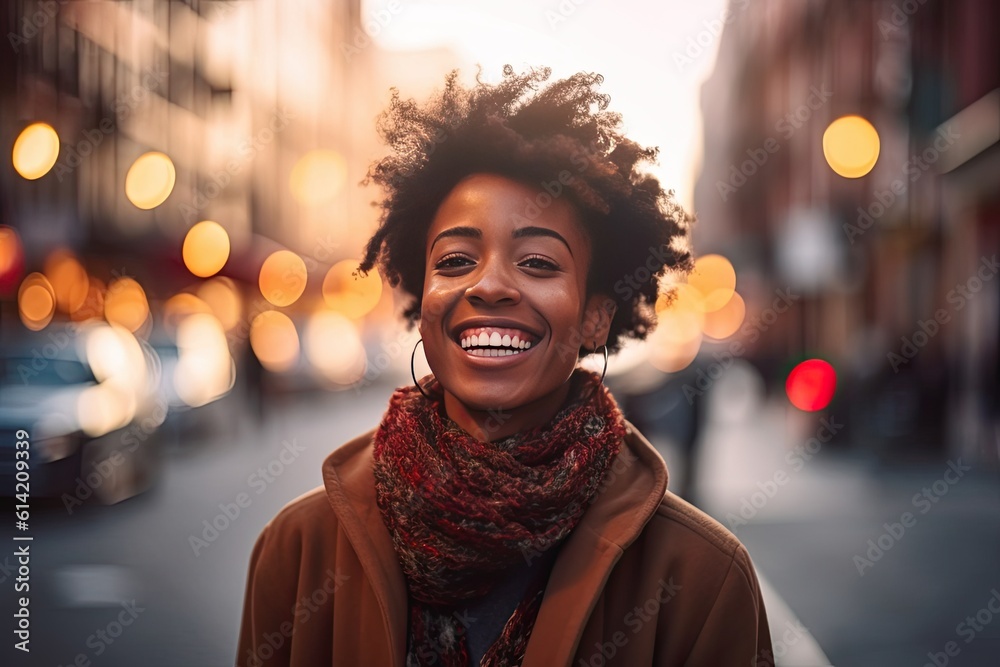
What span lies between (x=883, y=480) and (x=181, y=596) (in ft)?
29.5

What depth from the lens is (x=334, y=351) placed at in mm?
32938

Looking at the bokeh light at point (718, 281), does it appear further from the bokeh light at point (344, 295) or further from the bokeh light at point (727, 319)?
the bokeh light at point (344, 295)

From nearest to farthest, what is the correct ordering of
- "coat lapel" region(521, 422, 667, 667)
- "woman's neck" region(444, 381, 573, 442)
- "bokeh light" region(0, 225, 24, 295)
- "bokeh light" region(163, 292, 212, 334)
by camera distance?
"coat lapel" region(521, 422, 667, 667), "woman's neck" region(444, 381, 573, 442), "bokeh light" region(0, 225, 24, 295), "bokeh light" region(163, 292, 212, 334)

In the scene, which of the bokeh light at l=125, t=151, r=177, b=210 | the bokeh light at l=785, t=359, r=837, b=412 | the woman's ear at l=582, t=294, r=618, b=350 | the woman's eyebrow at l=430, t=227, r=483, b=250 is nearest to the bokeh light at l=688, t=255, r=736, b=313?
the bokeh light at l=785, t=359, r=837, b=412

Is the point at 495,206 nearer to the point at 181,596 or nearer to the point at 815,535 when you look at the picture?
the point at 181,596

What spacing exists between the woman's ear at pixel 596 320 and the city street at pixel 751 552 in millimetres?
3645

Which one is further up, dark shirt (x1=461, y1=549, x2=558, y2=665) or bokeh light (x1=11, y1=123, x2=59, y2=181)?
bokeh light (x1=11, y1=123, x2=59, y2=181)

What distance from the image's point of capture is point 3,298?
63.6 ft

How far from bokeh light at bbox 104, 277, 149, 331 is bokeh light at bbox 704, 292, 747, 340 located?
29.9 m

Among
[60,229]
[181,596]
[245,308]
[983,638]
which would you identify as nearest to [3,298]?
[60,229]

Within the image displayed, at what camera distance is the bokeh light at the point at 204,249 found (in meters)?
23.1

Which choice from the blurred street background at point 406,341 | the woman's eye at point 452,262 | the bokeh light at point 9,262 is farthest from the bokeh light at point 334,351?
the woman's eye at point 452,262

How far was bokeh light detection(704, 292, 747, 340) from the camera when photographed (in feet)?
161

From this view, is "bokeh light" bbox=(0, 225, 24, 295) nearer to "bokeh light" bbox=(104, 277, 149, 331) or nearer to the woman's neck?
"bokeh light" bbox=(104, 277, 149, 331)
